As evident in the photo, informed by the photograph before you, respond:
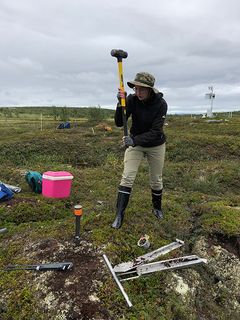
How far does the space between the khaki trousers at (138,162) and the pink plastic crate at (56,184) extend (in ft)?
7.61

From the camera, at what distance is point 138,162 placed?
22.0 feet

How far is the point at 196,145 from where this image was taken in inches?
704

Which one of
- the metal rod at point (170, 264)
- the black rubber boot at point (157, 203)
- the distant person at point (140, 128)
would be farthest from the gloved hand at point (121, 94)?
the metal rod at point (170, 264)

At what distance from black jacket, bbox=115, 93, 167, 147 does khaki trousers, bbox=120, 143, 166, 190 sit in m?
0.18

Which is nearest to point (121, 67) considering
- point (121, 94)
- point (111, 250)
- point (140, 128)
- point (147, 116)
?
point (121, 94)

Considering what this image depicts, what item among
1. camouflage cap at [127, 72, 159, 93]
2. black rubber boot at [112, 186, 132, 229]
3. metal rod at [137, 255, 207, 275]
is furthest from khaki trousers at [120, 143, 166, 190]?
metal rod at [137, 255, 207, 275]

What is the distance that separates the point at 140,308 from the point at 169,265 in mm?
1057

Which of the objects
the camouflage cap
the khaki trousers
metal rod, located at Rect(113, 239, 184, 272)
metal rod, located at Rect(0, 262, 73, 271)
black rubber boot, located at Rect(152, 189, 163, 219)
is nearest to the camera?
metal rod, located at Rect(0, 262, 73, 271)

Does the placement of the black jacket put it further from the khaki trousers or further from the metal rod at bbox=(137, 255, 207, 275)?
the metal rod at bbox=(137, 255, 207, 275)

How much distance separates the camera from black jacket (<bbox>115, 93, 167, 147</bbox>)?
21.4 feet

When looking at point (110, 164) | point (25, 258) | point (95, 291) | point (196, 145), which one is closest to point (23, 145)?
point (110, 164)

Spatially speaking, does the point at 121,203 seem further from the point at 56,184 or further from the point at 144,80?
the point at 56,184

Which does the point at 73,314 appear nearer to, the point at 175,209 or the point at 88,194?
the point at 175,209

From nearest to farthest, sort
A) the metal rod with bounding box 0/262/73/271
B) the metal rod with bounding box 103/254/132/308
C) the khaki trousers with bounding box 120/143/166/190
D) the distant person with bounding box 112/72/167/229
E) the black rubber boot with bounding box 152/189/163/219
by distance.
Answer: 1. the metal rod with bounding box 103/254/132/308
2. the metal rod with bounding box 0/262/73/271
3. the distant person with bounding box 112/72/167/229
4. the khaki trousers with bounding box 120/143/166/190
5. the black rubber boot with bounding box 152/189/163/219
